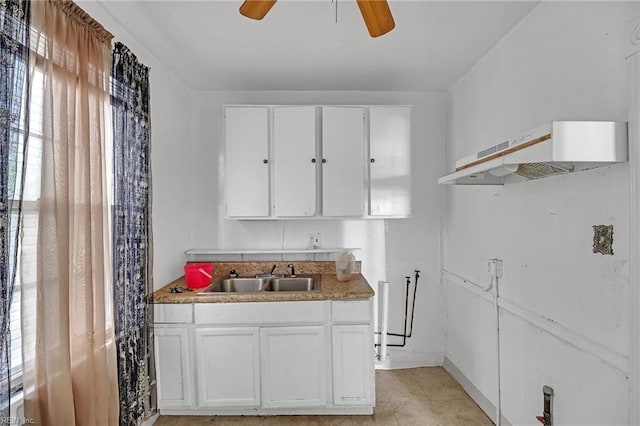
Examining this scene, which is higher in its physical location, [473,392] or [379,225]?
[379,225]

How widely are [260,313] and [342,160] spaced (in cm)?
138

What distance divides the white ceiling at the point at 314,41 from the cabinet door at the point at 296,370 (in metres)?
1.89

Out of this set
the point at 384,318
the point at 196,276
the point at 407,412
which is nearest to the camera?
the point at 407,412

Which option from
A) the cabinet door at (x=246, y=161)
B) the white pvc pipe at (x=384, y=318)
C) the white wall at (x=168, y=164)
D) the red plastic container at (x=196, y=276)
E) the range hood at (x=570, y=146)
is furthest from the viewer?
the white pvc pipe at (x=384, y=318)

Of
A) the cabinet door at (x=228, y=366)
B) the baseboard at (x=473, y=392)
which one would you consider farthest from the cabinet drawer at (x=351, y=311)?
the baseboard at (x=473, y=392)

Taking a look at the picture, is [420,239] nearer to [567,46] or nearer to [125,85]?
[567,46]

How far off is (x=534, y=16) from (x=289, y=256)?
8.15 feet

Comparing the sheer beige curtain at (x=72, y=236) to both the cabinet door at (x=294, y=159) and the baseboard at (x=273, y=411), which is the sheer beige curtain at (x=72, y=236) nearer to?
the baseboard at (x=273, y=411)

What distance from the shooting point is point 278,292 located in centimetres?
283

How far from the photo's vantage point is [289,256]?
363cm

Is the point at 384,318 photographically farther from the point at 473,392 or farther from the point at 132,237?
the point at 132,237

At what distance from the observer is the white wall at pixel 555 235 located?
165 cm

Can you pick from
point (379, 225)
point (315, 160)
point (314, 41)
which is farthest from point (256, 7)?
point (379, 225)

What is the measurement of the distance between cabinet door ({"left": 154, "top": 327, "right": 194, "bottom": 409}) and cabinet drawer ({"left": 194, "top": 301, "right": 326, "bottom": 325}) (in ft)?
0.59
